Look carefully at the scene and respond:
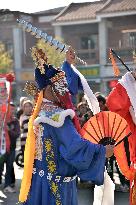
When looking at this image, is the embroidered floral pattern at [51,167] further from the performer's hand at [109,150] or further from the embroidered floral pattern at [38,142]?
the performer's hand at [109,150]

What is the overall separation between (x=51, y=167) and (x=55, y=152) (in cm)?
13

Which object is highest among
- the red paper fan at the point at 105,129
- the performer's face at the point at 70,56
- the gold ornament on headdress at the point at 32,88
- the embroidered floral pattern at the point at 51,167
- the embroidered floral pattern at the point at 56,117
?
the performer's face at the point at 70,56

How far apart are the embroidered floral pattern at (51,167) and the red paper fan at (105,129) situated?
344 millimetres

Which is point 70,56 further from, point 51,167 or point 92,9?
point 92,9

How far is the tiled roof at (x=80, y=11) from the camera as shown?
961 inches

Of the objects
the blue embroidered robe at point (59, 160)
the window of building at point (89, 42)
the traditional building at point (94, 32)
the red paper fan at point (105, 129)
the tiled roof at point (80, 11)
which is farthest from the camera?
the window of building at point (89, 42)

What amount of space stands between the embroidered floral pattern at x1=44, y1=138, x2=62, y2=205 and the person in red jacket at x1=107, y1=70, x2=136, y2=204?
3.65 feet

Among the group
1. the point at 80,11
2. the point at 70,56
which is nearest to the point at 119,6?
the point at 80,11

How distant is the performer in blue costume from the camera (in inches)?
125

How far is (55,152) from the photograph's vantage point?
3.32 metres

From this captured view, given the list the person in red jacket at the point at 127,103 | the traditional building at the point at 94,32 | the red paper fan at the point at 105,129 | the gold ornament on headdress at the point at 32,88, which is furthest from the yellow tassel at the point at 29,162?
the traditional building at the point at 94,32

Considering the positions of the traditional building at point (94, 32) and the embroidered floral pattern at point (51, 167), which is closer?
the embroidered floral pattern at point (51, 167)

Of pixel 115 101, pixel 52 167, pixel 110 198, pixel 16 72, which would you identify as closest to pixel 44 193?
pixel 52 167

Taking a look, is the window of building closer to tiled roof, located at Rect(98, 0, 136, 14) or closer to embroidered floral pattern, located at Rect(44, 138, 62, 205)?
tiled roof, located at Rect(98, 0, 136, 14)
